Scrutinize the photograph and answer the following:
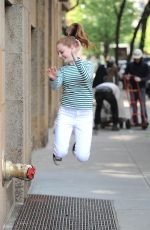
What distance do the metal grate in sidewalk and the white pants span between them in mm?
642

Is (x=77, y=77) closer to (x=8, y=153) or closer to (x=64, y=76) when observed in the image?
(x=64, y=76)

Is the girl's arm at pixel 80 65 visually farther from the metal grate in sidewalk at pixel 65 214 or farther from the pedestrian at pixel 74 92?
the metal grate in sidewalk at pixel 65 214

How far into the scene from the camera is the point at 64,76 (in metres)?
6.70

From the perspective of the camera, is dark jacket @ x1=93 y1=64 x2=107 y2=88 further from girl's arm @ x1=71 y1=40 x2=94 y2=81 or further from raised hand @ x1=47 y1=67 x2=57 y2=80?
raised hand @ x1=47 y1=67 x2=57 y2=80

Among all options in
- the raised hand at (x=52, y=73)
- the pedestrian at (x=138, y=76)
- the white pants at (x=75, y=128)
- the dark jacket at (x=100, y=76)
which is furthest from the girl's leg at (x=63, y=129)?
the dark jacket at (x=100, y=76)

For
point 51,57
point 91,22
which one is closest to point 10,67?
point 51,57

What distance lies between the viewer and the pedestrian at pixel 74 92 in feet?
21.9

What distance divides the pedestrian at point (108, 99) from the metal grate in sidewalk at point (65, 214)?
759cm

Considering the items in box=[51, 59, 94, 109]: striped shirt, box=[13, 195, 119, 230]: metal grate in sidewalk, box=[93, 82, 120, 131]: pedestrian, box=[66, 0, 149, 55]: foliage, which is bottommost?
box=[13, 195, 119, 230]: metal grate in sidewalk

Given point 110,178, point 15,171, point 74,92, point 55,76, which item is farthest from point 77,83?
point 110,178

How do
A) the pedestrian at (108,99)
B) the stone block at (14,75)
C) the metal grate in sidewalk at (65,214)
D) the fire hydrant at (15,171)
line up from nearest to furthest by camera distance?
the fire hydrant at (15,171), the metal grate in sidewalk at (65,214), the stone block at (14,75), the pedestrian at (108,99)

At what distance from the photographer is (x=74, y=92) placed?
6766 mm

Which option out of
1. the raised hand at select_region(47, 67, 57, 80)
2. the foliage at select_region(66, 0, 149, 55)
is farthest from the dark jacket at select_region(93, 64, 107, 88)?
the foliage at select_region(66, 0, 149, 55)

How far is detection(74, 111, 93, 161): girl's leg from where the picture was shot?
6.90 m
